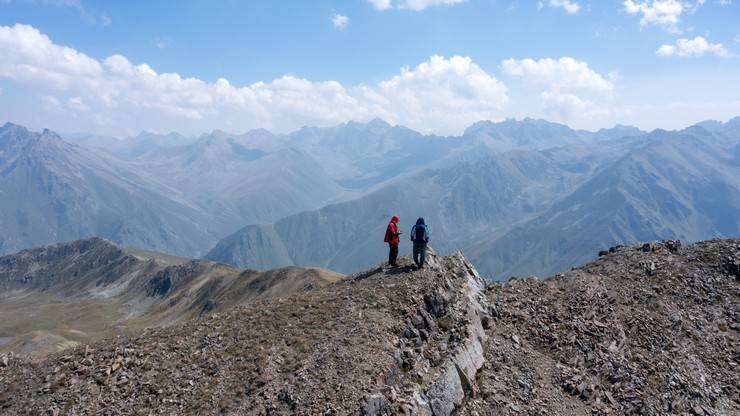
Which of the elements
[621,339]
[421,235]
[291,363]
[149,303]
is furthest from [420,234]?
[149,303]

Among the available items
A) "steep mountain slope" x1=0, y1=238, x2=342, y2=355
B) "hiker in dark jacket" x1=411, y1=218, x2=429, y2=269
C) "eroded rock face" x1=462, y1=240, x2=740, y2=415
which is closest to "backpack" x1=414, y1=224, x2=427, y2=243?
"hiker in dark jacket" x1=411, y1=218, x2=429, y2=269

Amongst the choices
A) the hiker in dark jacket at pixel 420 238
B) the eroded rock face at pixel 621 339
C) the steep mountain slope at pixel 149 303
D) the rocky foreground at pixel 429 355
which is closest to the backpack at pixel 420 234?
the hiker in dark jacket at pixel 420 238

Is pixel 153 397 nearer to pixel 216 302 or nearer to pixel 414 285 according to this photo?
pixel 414 285

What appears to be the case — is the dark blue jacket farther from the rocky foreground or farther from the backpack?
the rocky foreground

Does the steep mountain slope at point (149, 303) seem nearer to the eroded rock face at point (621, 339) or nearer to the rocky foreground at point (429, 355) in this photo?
the rocky foreground at point (429, 355)

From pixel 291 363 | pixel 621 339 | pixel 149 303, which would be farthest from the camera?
pixel 149 303

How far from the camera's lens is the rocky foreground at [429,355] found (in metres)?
20.1

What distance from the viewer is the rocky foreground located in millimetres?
20141

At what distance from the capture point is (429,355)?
22734 millimetres

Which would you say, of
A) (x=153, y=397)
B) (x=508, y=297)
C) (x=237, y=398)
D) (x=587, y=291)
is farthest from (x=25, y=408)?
(x=587, y=291)

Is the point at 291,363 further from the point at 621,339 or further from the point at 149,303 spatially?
the point at 149,303

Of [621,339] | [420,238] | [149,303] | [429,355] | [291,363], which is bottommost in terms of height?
[149,303]

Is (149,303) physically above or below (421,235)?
below

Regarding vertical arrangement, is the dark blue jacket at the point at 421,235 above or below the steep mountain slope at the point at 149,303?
above
